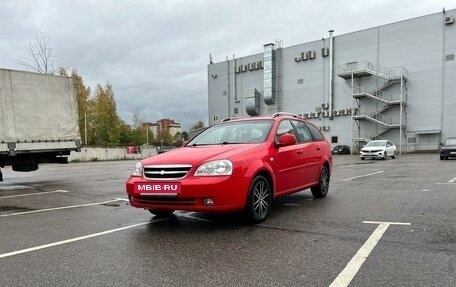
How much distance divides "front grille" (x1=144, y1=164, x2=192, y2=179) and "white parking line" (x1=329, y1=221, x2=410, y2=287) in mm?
2410

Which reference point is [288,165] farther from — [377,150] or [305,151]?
[377,150]

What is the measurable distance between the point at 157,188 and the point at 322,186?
162 inches

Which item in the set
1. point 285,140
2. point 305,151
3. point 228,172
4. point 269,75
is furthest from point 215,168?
point 269,75

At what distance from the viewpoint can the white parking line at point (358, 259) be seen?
3559 millimetres

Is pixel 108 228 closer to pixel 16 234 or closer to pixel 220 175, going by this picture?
pixel 16 234

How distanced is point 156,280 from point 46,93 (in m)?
11.2

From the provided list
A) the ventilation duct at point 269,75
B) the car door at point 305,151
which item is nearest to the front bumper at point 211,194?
the car door at point 305,151

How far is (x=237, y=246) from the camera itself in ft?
15.5

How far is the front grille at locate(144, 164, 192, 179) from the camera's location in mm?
5480

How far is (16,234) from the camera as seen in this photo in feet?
18.4

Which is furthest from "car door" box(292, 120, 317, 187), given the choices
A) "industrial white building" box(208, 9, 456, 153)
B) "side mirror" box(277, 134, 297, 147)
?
"industrial white building" box(208, 9, 456, 153)

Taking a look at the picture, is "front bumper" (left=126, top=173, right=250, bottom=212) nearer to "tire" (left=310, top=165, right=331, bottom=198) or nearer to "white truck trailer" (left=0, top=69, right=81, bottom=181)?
"tire" (left=310, top=165, right=331, bottom=198)

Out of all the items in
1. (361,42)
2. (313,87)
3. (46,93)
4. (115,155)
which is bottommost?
(115,155)

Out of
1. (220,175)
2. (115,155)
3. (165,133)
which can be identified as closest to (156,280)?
(220,175)
